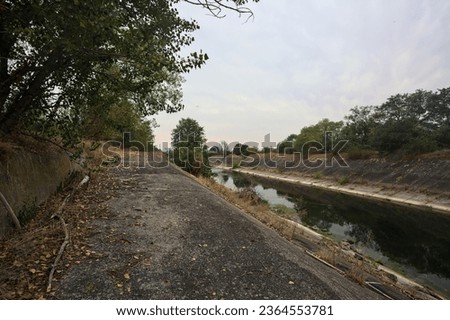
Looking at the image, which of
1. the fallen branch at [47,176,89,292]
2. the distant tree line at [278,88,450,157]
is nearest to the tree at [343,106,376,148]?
the distant tree line at [278,88,450,157]

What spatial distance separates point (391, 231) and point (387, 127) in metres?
26.7

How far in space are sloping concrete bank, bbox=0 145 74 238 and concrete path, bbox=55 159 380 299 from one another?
173cm

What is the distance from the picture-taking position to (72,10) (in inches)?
183

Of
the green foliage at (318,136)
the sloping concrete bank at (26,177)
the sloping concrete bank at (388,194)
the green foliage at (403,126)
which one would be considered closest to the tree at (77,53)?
the sloping concrete bank at (26,177)

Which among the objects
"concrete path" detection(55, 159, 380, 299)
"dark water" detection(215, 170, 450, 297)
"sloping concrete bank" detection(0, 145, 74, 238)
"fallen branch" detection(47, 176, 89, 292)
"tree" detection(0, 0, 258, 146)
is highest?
"tree" detection(0, 0, 258, 146)

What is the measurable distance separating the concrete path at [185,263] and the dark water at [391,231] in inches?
306

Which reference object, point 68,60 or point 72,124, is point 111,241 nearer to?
point 72,124

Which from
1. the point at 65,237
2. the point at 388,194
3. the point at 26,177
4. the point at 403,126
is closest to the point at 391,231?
the point at 388,194

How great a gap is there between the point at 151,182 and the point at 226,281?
8.75 metres

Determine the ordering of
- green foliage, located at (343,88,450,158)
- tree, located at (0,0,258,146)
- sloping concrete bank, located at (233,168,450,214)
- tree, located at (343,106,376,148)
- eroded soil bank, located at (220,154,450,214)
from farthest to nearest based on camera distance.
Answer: tree, located at (343,106,376,148) → green foliage, located at (343,88,450,158) → eroded soil bank, located at (220,154,450,214) → sloping concrete bank, located at (233,168,450,214) → tree, located at (0,0,258,146)

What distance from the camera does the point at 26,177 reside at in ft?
25.3

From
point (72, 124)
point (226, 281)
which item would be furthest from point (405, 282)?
point (72, 124)

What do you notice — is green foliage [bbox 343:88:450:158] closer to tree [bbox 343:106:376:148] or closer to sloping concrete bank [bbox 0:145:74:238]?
tree [bbox 343:106:376:148]

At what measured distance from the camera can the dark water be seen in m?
13.4
